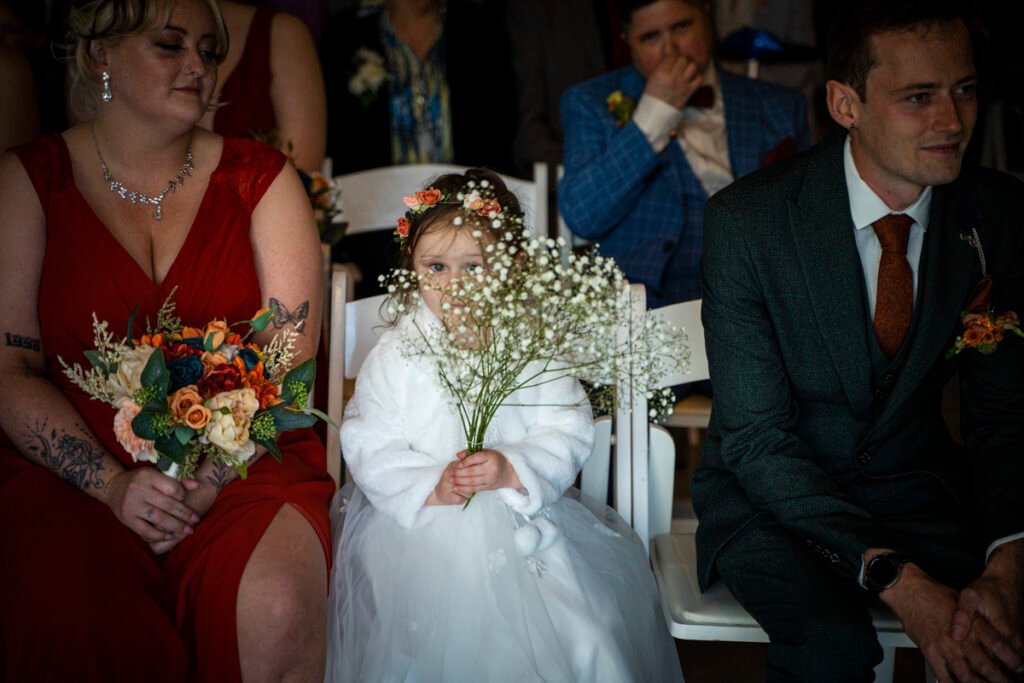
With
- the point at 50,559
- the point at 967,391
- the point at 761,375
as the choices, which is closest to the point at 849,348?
the point at 761,375

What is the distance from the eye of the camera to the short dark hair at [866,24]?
2.36 meters

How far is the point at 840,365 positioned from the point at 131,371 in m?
1.57

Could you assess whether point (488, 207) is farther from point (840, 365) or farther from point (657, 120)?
point (657, 120)

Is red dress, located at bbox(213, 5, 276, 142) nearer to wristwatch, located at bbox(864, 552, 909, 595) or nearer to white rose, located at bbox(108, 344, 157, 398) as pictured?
white rose, located at bbox(108, 344, 157, 398)

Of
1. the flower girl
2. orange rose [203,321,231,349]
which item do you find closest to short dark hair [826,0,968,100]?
the flower girl

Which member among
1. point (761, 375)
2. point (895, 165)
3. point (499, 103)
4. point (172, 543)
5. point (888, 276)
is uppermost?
point (499, 103)

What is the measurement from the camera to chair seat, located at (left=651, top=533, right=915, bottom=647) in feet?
7.30

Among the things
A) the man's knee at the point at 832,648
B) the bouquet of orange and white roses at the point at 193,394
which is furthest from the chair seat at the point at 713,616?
the bouquet of orange and white roses at the point at 193,394

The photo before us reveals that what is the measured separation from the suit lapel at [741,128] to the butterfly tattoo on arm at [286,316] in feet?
6.06

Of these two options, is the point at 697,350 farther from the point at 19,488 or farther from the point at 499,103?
the point at 499,103

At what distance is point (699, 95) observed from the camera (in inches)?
150

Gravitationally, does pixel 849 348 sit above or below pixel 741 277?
below

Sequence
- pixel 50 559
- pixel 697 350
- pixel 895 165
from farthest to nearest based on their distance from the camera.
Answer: pixel 697 350, pixel 895 165, pixel 50 559

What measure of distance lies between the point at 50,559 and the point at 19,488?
0.27m
